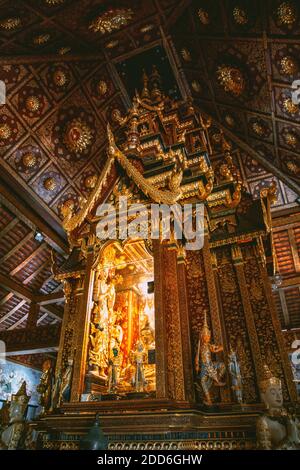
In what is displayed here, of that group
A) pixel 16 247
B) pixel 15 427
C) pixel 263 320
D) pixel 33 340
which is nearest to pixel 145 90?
pixel 16 247

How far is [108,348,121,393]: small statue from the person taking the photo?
4.60m

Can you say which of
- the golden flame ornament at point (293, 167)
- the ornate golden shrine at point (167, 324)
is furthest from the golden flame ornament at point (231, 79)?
the ornate golden shrine at point (167, 324)

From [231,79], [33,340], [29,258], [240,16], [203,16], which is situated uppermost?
[203,16]

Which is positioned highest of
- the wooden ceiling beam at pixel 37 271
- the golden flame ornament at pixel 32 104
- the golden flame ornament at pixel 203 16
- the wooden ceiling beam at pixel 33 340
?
the golden flame ornament at pixel 203 16

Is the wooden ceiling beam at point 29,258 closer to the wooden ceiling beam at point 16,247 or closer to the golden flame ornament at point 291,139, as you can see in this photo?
the wooden ceiling beam at point 16,247

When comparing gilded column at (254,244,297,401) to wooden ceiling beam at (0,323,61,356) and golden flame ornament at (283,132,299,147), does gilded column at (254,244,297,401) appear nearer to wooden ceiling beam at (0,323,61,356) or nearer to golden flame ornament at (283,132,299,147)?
golden flame ornament at (283,132,299,147)

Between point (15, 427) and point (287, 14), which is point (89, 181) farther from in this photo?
point (15, 427)

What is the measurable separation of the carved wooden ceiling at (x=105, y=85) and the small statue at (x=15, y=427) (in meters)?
7.30

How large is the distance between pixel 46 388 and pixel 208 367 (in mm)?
3229

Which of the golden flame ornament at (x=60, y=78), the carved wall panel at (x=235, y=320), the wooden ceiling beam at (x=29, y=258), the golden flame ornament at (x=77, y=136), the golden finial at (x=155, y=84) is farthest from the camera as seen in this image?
the wooden ceiling beam at (x=29, y=258)

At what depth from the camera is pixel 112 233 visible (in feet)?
18.1

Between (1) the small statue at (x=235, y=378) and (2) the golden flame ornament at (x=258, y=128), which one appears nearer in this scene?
(1) the small statue at (x=235, y=378)

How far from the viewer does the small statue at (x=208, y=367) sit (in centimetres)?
408

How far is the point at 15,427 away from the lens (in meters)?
3.81
